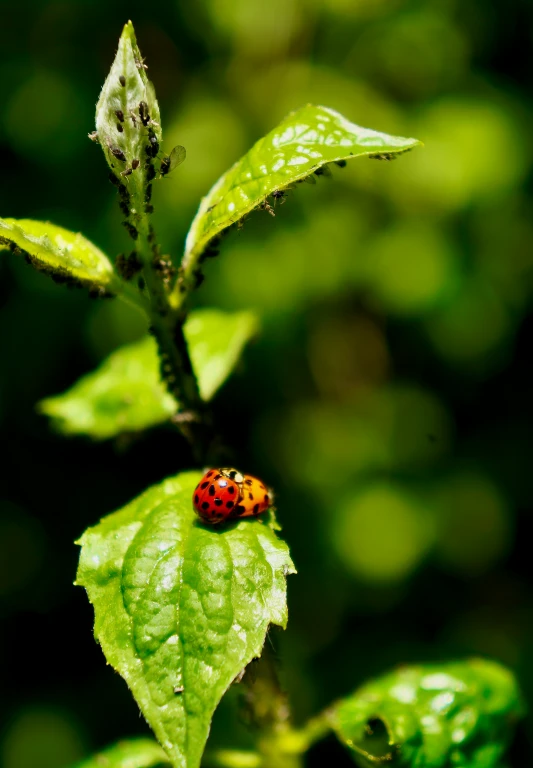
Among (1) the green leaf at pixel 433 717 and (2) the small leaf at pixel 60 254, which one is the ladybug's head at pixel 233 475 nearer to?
(2) the small leaf at pixel 60 254

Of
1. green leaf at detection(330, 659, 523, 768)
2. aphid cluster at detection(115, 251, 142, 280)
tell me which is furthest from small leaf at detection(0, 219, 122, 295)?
green leaf at detection(330, 659, 523, 768)

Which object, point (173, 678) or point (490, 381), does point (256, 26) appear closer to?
point (490, 381)

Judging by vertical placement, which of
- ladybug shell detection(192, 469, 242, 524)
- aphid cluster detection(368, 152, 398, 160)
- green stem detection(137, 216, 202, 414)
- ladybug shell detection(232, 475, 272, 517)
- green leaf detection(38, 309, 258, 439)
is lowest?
ladybug shell detection(232, 475, 272, 517)

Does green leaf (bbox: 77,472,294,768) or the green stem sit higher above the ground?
the green stem

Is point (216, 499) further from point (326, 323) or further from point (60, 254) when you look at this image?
point (326, 323)

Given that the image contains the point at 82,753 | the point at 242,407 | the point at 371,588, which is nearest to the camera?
the point at 82,753

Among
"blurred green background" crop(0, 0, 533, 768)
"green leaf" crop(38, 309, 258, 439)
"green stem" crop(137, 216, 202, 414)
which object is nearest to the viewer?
"green stem" crop(137, 216, 202, 414)

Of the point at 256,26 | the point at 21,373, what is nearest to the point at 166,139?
the point at 256,26

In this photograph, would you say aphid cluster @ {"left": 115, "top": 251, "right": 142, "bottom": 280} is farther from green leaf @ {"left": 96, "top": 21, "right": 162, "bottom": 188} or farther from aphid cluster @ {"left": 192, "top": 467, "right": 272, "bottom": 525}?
aphid cluster @ {"left": 192, "top": 467, "right": 272, "bottom": 525}

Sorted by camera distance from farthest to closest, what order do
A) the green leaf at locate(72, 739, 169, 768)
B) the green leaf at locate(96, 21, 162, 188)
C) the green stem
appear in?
the green leaf at locate(72, 739, 169, 768)
the green stem
the green leaf at locate(96, 21, 162, 188)
